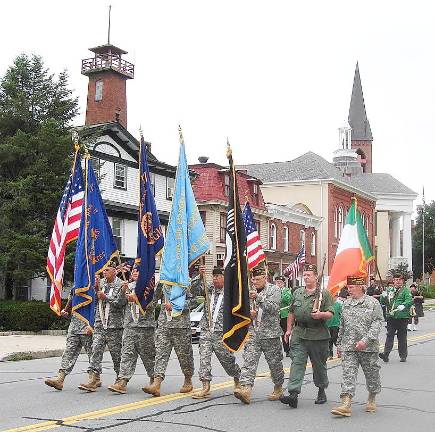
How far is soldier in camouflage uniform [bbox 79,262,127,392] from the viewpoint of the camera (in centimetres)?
1094

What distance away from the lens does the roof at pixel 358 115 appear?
105938mm

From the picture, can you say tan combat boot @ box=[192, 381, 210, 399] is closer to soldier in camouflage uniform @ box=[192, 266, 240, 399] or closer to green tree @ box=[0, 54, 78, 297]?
soldier in camouflage uniform @ box=[192, 266, 240, 399]

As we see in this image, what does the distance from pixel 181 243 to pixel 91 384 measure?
2.44 meters

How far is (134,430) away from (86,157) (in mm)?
5453

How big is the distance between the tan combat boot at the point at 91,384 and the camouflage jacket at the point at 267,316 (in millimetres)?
2553

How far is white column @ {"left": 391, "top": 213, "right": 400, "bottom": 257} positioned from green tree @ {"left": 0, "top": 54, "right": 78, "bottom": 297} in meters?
57.4

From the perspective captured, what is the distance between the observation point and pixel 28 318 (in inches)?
956

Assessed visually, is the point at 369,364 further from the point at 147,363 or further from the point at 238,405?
the point at 147,363

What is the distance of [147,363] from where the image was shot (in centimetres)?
1082

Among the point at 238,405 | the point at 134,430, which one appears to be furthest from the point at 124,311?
the point at 134,430

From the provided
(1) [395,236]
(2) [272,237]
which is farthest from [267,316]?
(1) [395,236]

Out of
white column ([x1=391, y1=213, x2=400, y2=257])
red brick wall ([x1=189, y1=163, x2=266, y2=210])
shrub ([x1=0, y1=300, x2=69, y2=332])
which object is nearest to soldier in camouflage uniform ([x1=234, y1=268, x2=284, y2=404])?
shrub ([x1=0, y1=300, x2=69, y2=332])

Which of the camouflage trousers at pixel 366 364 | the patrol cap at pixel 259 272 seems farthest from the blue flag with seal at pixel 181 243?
the camouflage trousers at pixel 366 364

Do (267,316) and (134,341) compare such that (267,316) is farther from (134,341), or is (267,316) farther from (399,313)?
(399,313)
